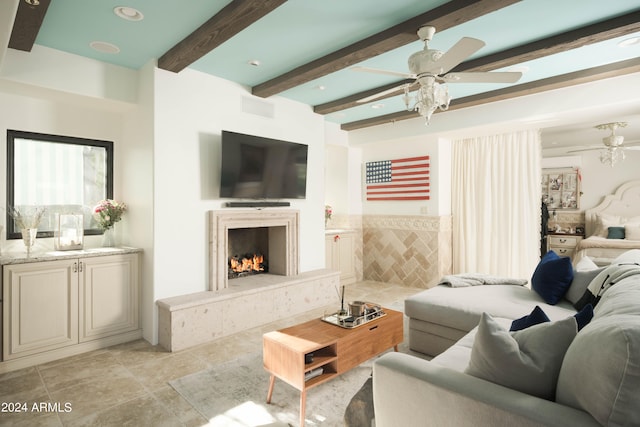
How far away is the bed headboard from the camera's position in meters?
6.49

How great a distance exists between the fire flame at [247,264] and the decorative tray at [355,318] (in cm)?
184

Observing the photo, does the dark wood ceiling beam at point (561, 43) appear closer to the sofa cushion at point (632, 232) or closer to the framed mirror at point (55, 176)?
the framed mirror at point (55, 176)

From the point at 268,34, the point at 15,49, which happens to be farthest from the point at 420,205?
the point at 15,49

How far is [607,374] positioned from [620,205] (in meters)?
7.37

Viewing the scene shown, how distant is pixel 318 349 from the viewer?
2.37 meters

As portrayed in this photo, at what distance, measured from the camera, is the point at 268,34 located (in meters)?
2.84

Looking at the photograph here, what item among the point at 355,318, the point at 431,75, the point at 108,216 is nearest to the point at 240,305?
the point at 355,318

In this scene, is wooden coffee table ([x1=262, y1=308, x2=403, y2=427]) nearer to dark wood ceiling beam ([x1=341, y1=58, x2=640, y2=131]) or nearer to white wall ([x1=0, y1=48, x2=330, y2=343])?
white wall ([x1=0, y1=48, x2=330, y2=343])

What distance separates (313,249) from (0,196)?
332 centimetres

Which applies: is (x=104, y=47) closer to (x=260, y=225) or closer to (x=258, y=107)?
(x=258, y=107)

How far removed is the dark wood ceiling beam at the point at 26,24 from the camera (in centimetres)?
229

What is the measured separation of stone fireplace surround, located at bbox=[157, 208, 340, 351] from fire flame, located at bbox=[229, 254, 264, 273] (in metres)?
0.13

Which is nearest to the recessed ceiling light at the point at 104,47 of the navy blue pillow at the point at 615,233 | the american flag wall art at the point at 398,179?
the american flag wall art at the point at 398,179

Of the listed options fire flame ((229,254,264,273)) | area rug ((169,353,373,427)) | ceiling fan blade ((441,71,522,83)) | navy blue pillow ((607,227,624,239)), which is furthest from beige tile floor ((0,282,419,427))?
navy blue pillow ((607,227,624,239))
